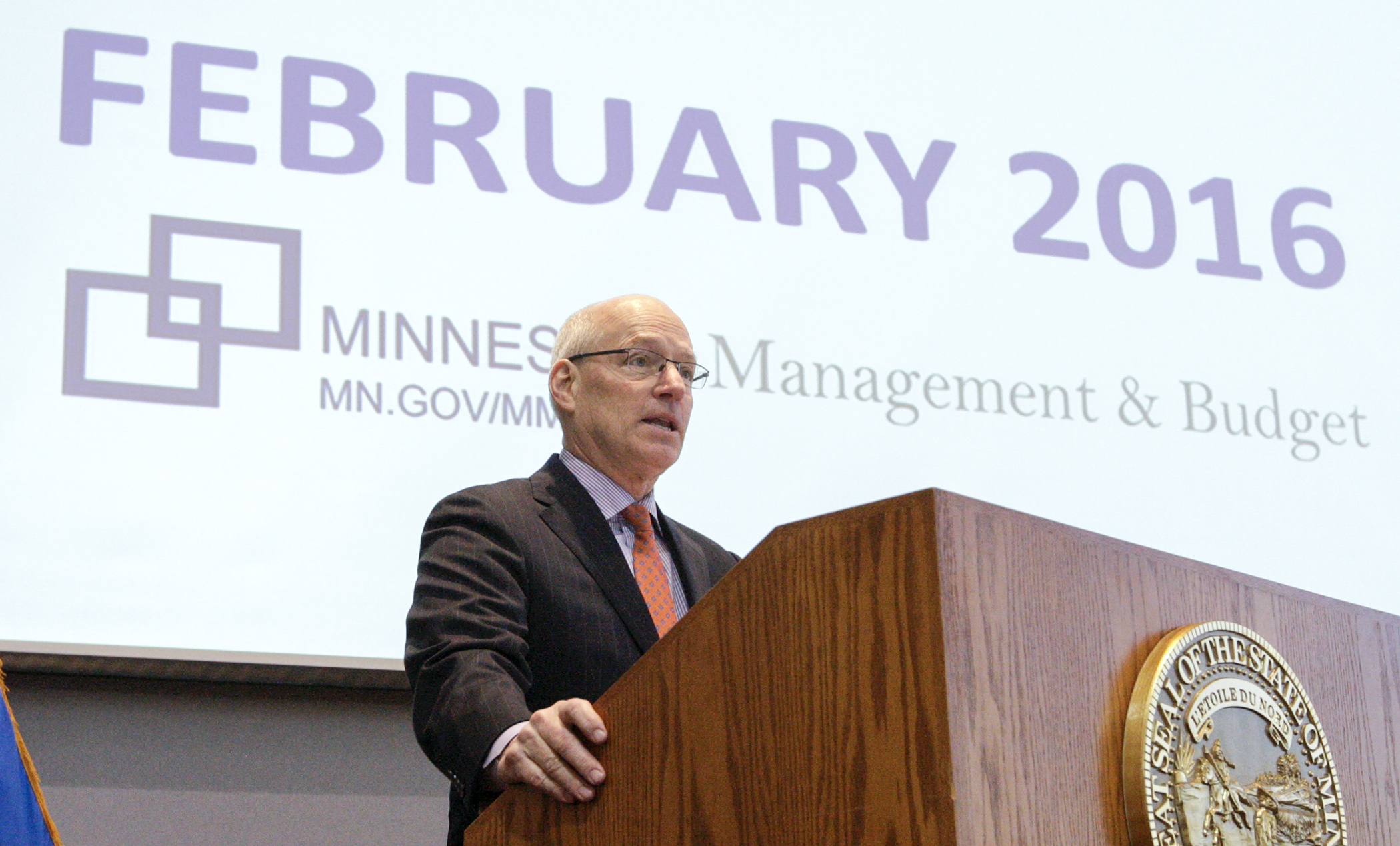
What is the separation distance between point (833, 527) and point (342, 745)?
2.00 m

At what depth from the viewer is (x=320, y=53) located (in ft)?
9.82

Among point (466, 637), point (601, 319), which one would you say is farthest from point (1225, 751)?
point (601, 319)

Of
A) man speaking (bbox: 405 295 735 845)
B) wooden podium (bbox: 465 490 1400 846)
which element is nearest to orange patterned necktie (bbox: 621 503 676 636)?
man speaking (bbox: 405 295 735 845)

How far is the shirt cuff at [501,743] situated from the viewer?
147 cm

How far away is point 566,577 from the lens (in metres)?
1.82

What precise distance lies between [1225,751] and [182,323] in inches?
82.1

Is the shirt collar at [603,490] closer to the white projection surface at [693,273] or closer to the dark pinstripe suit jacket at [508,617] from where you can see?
the dark pinstripe suit jacket at [508,617]

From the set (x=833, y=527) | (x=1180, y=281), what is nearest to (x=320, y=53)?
(x=1180, y=281)

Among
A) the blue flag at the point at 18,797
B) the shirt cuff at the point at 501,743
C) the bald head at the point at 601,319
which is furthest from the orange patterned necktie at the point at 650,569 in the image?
the blue flag at the point at 18,797

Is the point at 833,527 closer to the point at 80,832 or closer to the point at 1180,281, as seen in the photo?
the point at 80,832

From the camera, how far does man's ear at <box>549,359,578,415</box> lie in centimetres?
215

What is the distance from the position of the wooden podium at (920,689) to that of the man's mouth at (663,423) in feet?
2.52

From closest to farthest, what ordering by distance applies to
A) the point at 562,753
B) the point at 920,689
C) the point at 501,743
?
the point at 920,689 → the point at 562,753 → the point at 501,743

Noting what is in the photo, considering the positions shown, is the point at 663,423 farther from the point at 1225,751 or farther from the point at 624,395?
the point at 1225,751
